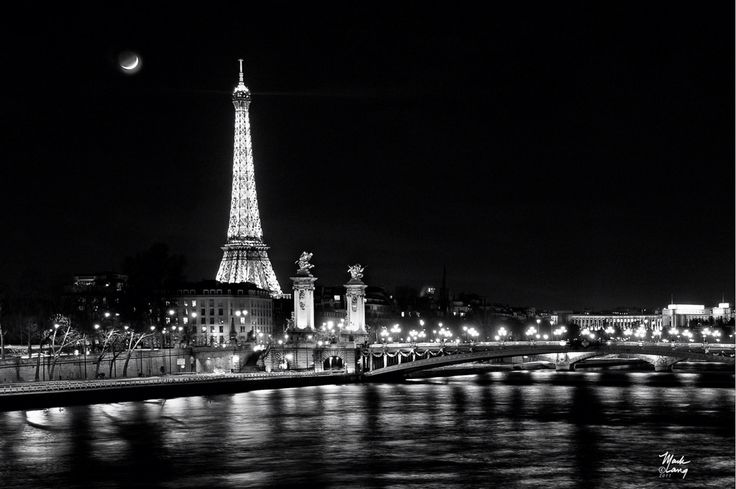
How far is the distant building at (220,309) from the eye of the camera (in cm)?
10812

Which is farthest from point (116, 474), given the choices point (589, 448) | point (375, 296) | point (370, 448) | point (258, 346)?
point (375, 296)

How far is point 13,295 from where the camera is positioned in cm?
6656

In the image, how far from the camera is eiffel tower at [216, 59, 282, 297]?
114 meters

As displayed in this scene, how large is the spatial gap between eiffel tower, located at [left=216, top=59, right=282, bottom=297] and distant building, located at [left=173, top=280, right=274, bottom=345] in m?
3.01

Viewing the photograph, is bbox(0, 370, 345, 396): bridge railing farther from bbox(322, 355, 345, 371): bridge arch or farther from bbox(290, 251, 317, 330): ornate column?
bbox(290, 251, 317, 330): ornate column

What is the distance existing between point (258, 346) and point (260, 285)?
33.1 meters

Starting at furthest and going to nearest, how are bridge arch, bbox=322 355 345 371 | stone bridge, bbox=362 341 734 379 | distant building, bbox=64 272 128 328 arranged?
1. bridge arch, bbox=322 355 345 371
2. stone bridge, bbox=362 341 734 379
3. distant building, bbox=64 272 128 328

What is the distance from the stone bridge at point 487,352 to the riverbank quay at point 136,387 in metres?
6.33

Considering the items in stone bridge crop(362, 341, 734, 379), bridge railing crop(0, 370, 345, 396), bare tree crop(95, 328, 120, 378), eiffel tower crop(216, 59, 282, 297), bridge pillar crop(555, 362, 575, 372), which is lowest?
bridge pillar crop(555, 362, 575, 372)

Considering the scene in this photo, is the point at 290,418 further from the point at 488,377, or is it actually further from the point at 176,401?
the point at 488,377

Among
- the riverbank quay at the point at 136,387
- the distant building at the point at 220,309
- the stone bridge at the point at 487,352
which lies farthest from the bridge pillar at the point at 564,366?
the distant building at the point at 220,309

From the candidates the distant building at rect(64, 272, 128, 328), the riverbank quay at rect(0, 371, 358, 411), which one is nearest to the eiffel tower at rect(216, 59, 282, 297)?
the distant building at rect(64, 272, 128, 328)

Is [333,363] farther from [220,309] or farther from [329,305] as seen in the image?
[329,305]

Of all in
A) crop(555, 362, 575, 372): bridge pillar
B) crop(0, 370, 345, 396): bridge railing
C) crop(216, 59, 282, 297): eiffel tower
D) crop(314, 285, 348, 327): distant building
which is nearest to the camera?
crop(0, 370, 345, 396): bridge railing
